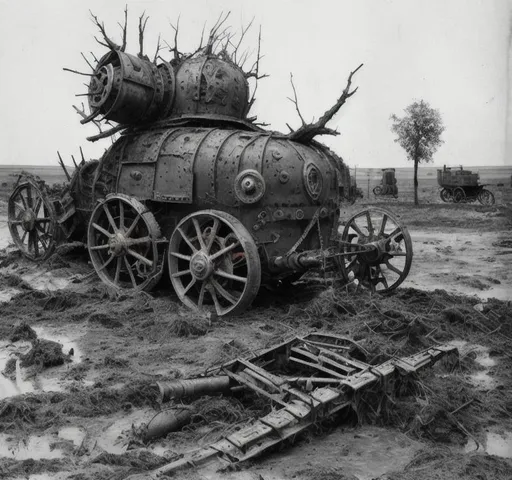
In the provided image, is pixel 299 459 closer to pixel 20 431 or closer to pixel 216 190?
pixel 20 431

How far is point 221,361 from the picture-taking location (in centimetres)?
645

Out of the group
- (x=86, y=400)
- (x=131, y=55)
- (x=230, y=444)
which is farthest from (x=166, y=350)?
(x=131, y=55)

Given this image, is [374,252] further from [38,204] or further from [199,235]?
[38,204]

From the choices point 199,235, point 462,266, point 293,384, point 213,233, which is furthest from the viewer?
point 462,266

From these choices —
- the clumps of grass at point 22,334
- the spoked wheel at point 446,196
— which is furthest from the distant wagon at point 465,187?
the clumps of grass at point 22,334

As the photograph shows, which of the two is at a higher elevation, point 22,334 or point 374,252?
point 374,252

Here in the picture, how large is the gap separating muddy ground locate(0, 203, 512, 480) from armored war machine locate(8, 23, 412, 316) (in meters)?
0.56

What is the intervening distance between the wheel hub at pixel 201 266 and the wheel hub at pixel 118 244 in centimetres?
162

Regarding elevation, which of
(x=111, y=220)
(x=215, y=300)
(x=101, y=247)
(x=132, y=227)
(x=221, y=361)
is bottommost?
(x=221, y=361)

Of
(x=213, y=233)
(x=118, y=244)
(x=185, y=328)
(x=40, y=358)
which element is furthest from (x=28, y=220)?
(x=40, y=358)

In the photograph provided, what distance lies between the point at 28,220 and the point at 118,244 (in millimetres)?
3675

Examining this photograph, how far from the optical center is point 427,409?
202 inches

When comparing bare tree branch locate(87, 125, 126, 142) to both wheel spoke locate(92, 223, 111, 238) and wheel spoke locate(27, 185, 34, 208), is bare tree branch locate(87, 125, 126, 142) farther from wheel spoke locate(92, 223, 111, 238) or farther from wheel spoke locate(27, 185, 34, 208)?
wheel spoke locate(27, 185, 34, 208)

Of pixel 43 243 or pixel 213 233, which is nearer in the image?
pixel 213 233
